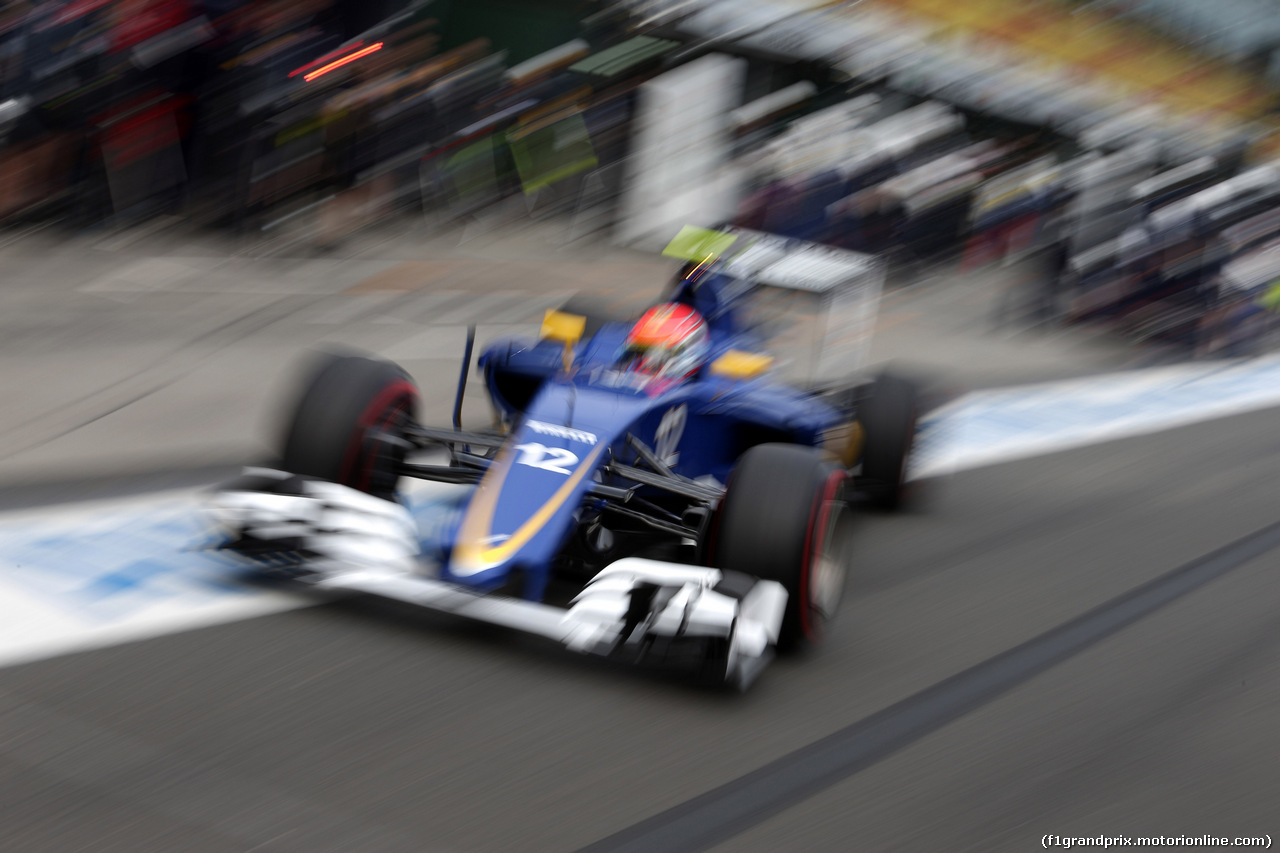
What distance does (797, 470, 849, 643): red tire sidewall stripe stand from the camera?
3.70 m

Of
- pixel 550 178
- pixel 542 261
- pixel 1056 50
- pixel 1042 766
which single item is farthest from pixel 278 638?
pixel 1056 50

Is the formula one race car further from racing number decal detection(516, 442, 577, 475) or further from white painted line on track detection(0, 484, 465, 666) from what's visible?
white painted line on track detection(0, 484, 465, 666)

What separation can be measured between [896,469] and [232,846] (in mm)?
3568

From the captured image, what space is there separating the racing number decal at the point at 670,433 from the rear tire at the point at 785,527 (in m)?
0.59

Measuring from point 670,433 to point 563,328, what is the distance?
2.32 ft

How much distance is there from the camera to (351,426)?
4090 millimetres

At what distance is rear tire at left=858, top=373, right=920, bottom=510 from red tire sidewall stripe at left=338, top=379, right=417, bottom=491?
2.09m

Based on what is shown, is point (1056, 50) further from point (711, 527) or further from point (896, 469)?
point (711, 527)

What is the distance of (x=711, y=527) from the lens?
3887 mm

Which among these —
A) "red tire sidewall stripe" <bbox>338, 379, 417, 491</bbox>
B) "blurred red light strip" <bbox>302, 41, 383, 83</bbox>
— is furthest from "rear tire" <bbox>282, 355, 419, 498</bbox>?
"blurred red light strip" <bbox>302, 41, 383, 83</bbox>

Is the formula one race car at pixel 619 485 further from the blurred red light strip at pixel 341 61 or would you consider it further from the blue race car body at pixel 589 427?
the blurred red light strip at pixel 341 61

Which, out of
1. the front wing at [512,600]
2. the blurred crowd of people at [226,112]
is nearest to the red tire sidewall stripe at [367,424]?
the front wing at [512,600]

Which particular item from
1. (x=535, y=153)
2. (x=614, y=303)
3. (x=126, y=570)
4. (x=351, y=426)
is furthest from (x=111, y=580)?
(x=535, y=153)

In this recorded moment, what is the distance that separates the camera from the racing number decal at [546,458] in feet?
12.7
